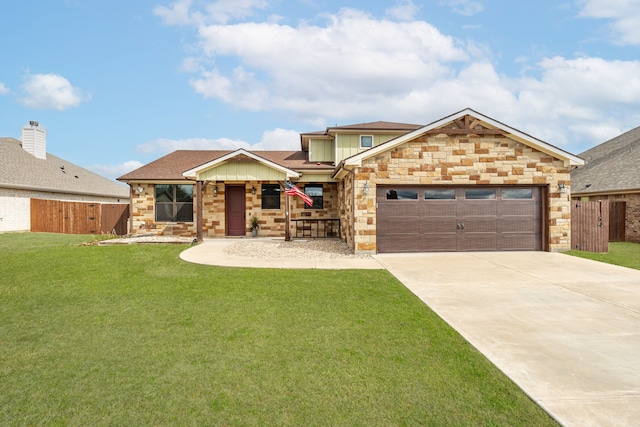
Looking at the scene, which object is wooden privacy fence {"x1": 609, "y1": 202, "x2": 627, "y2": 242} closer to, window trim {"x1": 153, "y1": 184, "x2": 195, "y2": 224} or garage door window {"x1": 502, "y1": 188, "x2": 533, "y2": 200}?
garage door window {"x1": 502, "y1": 188, "x2": 533, "y2": 200}

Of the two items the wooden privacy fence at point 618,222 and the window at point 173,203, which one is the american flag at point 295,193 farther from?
the wooden privacy fence at point 618,222

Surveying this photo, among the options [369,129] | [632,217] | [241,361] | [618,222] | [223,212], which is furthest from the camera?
[223,212]

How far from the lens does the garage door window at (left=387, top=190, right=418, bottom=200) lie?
473 inches

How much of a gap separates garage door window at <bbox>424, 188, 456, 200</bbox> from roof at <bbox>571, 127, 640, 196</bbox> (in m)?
9.93

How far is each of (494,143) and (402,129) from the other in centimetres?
549

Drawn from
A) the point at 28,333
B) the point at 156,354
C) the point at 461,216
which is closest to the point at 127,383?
the point at 156,354

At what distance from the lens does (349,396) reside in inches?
124

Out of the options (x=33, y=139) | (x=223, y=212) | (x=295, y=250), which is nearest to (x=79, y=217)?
(x=223, y=212)

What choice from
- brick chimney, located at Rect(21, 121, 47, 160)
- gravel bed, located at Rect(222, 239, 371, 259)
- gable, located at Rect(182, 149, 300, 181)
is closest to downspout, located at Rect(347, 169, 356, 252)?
gravel bed, located at Rect(222, 239, 371, 259)

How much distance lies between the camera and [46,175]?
22.1 metres

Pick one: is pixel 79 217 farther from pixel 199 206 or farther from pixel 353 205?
pixel 353 205

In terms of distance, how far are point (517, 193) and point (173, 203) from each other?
1530cm

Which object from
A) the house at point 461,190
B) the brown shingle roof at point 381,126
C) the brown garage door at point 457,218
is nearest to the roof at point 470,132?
the house at point 461,190

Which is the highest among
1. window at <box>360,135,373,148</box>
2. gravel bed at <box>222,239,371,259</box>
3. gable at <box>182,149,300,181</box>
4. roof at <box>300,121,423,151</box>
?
roof at <box>300,121,423,151</box>
